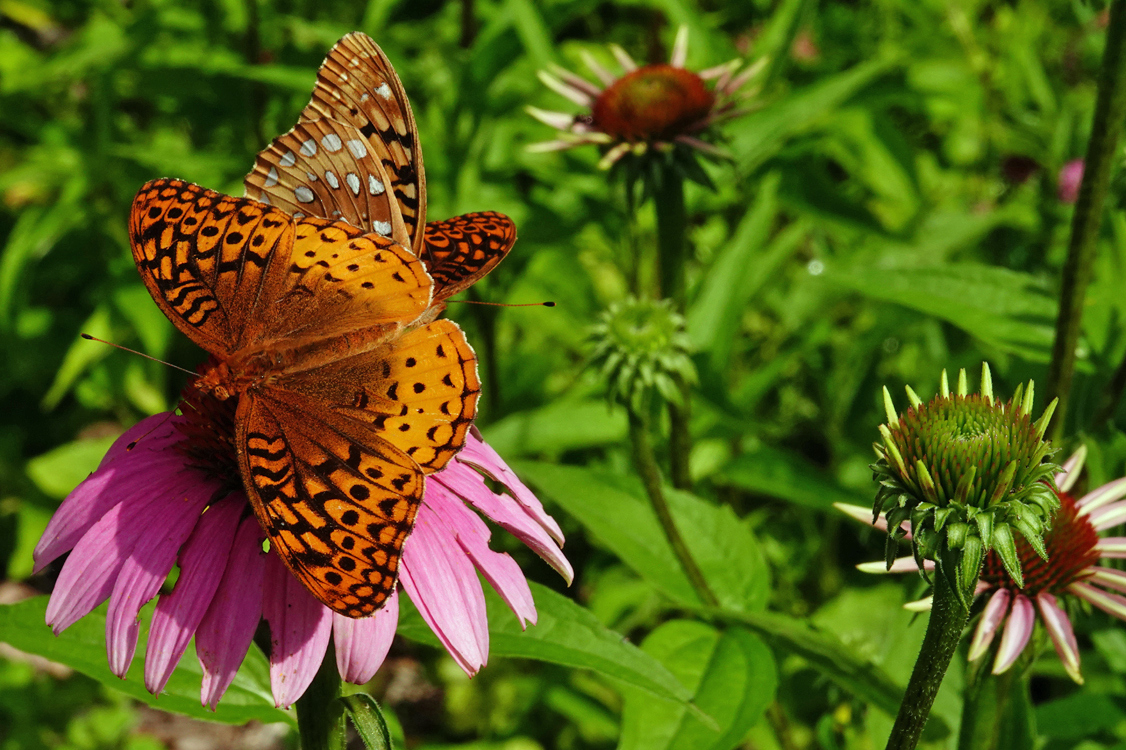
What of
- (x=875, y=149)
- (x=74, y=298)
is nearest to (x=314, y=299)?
(x=875, y=149)

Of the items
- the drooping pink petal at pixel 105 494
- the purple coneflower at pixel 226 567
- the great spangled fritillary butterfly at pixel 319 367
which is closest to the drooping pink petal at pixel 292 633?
the purple coneflower at pixel 226 567

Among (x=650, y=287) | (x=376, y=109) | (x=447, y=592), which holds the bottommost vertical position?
(x=447, y=592)

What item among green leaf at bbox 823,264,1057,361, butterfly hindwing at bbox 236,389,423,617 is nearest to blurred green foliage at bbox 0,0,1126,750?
green leaf at bbox 823,264,1057,361

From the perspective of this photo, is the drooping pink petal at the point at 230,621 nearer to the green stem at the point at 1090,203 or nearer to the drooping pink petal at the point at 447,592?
the drooping pink petal at the point at 447,592

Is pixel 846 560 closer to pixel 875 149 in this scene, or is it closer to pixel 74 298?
pixel 875 149

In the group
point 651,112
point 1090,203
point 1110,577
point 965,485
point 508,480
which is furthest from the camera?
point 651,112

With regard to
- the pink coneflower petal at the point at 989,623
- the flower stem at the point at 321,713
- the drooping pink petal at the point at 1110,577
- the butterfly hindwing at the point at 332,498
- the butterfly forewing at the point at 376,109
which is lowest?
the flower stem at the point at 321,713

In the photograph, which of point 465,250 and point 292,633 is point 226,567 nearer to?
point 292,633

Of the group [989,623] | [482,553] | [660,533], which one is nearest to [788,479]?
[660,533]
